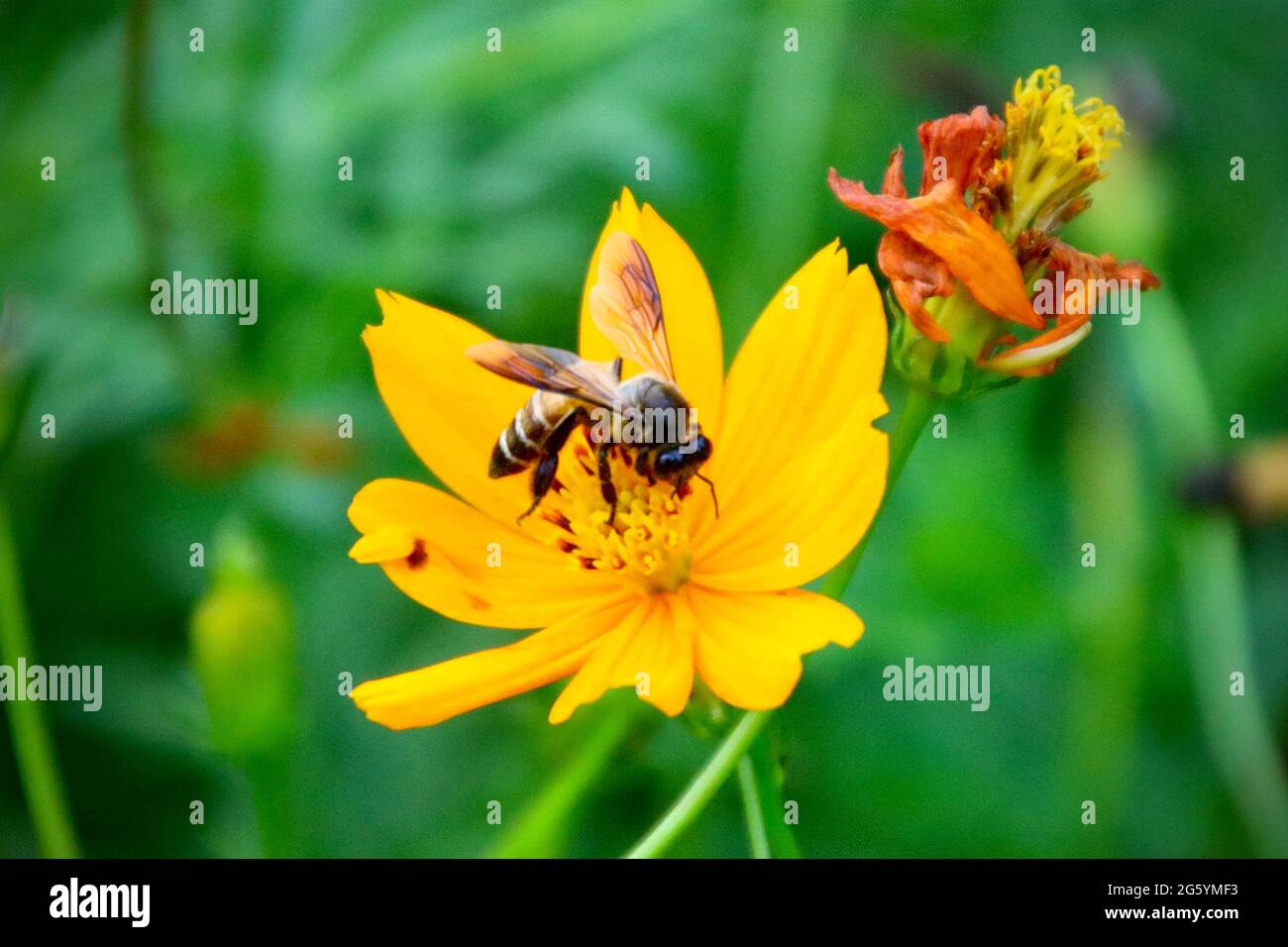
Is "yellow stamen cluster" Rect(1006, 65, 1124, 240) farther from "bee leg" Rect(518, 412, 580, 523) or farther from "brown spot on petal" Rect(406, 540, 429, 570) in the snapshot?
"brown spot on petal" Rect(406, 540, 429, 570)

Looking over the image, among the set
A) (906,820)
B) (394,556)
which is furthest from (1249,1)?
(394,556)

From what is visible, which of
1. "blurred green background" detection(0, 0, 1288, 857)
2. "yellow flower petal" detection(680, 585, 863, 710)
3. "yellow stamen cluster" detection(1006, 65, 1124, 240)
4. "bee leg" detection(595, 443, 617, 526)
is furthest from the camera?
"blurred green background" detection(0, 0, 1288, 857)

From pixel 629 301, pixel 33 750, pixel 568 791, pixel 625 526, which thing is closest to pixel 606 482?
pixel 625 526

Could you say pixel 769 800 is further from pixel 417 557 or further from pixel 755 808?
pixel 417 557

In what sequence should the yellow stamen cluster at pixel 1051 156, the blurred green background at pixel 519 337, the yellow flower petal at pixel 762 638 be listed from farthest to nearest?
the blurred green background at pixel 519 337, the yellow stamen cluster at pixel 1051 156, the yellow flower petal at pixel 762 638

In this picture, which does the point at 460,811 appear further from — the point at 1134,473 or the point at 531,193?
the point at 1134,473

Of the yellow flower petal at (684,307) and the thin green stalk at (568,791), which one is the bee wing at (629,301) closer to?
the yellow flower petal at (684,307)

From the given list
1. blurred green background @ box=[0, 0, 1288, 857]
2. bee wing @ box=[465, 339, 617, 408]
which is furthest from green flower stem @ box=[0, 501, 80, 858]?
bee wing @ box=[465, 339, 617, 408]

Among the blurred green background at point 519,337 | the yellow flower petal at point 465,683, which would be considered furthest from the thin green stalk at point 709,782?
the blurred green background at point 519,337
